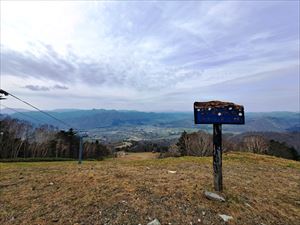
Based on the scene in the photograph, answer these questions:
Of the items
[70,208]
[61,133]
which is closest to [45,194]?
[70,208]

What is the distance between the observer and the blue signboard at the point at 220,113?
7168mm

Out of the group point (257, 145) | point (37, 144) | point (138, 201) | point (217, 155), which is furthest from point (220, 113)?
point (37, 144)

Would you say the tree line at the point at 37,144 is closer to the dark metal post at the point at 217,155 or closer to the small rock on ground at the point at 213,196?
the dark metal post at the point at 217,155

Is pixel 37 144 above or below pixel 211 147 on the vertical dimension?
above

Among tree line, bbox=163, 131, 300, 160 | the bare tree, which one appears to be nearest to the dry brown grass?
tree line, bbox=163, 131, 300, 160

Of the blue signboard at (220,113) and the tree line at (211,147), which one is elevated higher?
the blue signboard at (220,113)

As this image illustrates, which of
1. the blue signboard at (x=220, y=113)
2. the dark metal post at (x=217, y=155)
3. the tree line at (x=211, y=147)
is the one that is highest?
the blue signboard at (x=220, y=113)

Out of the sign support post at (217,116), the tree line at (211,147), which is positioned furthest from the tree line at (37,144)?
the sign support post at (217,116)

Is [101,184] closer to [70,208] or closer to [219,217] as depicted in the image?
[70,208]

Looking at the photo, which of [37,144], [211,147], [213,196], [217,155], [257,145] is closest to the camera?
[213,196]

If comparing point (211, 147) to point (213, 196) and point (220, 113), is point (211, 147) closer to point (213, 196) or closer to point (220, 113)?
point (220, 113)

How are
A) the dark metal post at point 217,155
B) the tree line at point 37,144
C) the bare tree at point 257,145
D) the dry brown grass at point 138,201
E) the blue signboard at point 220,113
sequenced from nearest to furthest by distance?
the dry brown grass at point 138,201
the blue signboard at point 220,113
the dark metal post at point 217,155
the tree line at point 37,144
the bare tree at point 257,145

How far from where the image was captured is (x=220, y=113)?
7.21 m

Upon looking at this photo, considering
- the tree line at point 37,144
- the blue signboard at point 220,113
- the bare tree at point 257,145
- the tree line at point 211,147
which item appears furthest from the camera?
the bare tree at point 257,145
